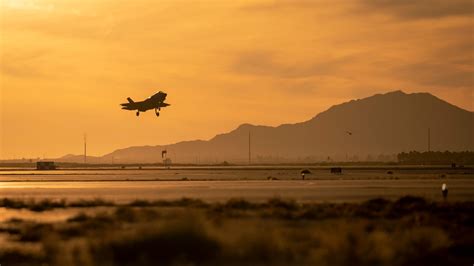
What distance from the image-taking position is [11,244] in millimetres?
28562

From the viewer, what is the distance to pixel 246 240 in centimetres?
2559

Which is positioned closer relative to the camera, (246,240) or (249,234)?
(246,240)

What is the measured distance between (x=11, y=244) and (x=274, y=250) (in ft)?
32.0

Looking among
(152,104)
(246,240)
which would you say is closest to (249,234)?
(246,240)

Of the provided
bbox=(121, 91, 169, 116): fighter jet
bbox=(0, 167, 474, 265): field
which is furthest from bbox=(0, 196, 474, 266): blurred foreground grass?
bbox=(121, 91, 169, 116): fighter jet

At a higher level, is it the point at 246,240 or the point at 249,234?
the point at 249,234

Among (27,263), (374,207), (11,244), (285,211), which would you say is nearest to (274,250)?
(27,263)

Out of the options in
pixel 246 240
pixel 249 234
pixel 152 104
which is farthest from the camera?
pixel 152 104

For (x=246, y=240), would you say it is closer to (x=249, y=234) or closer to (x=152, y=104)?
(x=249, y=234)

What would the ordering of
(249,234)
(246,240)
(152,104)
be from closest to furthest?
(246,240)
(249,234)
(152,104)

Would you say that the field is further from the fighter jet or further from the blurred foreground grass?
the fighter jet

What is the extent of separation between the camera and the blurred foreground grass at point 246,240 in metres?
23.7

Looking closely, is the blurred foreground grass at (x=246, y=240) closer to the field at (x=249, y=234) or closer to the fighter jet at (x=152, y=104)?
the field at (x=249, y=234)

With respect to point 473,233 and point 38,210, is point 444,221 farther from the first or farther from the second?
point 38,210
